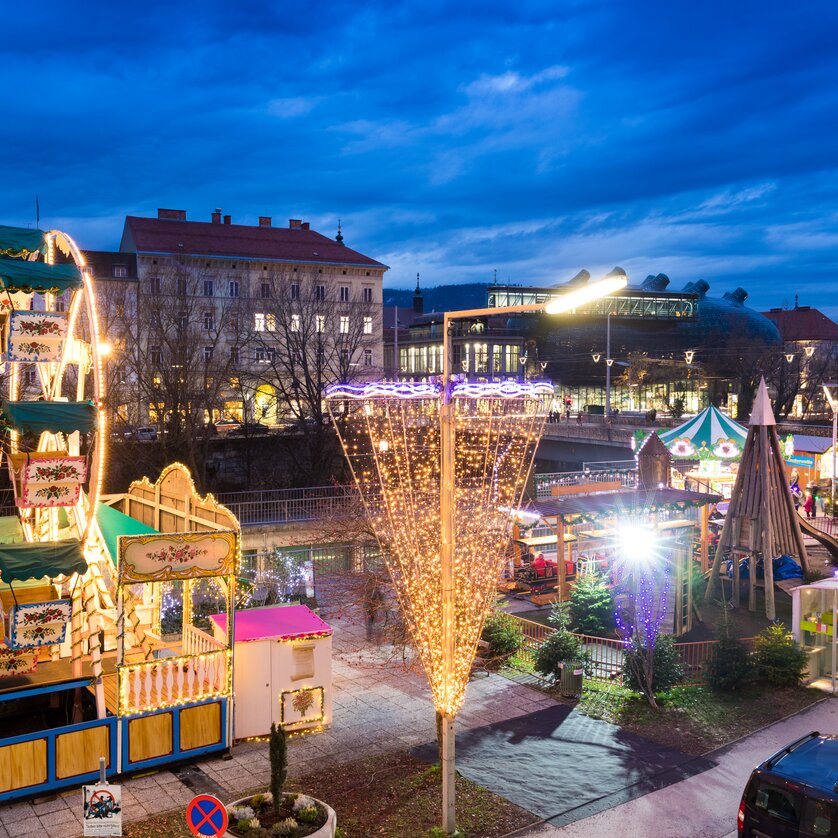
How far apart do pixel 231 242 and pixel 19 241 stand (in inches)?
2041

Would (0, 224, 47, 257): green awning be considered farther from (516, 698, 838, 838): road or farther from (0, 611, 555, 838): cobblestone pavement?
(516, 698, 838, 838): road

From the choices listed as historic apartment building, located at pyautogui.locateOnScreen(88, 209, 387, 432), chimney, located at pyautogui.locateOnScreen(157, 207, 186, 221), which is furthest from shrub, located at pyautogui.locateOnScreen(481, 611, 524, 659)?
chimney, located at pyautogui.locateOnScreen(157, 207, 186, 221)

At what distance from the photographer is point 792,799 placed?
30.0 feet

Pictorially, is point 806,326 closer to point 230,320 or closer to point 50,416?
point 230,320

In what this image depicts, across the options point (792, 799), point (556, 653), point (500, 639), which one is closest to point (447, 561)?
point (792, 799)

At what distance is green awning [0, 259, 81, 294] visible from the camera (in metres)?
12.2

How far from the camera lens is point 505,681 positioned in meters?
16.1

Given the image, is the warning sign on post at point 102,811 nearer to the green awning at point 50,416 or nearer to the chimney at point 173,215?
the green awning at point 50,416

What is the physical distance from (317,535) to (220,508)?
9.98 m

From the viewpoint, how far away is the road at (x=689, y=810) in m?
10.4

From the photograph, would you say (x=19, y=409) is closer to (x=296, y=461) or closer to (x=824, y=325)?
(x=296, y=461)

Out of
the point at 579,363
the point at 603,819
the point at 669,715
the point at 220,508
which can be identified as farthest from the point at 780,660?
the point at 579,363

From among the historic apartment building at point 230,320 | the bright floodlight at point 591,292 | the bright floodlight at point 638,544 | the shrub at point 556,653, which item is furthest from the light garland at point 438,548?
the historic apartment building at point 230,320

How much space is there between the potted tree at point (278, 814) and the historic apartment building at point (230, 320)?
29.7 meters
